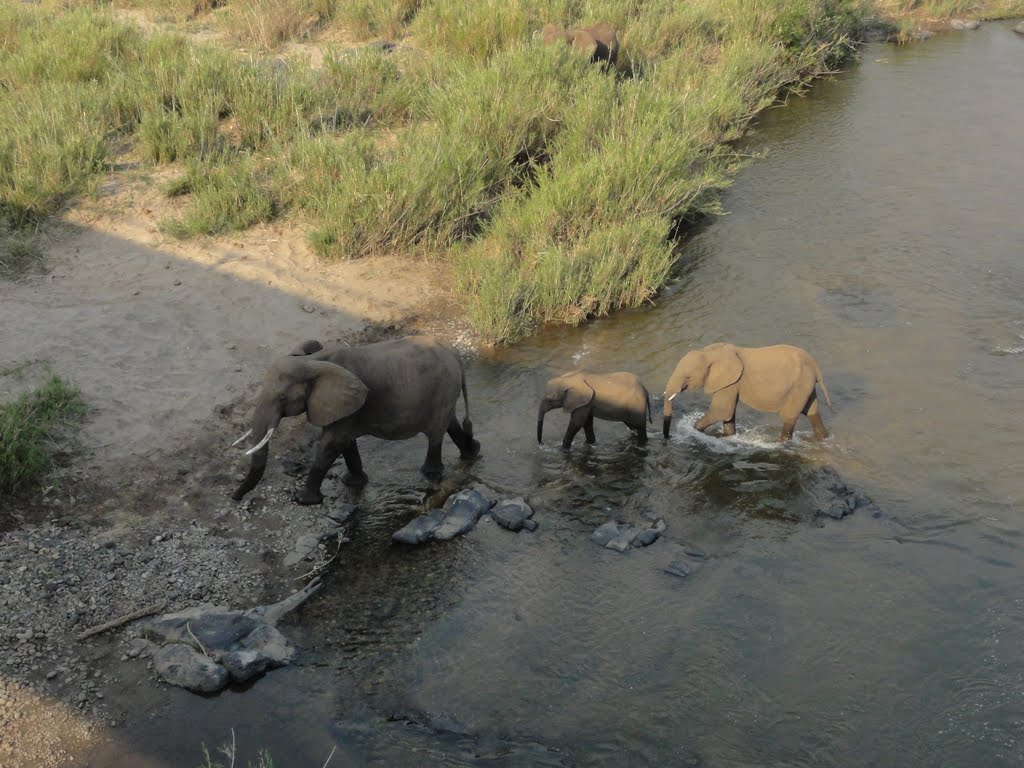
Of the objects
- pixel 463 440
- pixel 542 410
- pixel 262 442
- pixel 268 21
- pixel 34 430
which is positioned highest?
pixel 268 21

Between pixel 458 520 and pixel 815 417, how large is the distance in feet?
10.8

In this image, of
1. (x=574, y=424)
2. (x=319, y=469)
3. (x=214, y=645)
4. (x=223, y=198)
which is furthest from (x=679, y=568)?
(x=223, y=198)

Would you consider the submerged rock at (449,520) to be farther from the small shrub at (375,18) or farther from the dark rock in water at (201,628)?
the small shrub at (375,18)

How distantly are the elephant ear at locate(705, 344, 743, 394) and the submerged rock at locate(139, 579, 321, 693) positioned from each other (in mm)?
4118

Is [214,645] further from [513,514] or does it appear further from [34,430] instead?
[34,430]

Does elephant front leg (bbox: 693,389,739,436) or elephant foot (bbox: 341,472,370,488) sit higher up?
elephant front leg (bbox: 693,389,739,436)

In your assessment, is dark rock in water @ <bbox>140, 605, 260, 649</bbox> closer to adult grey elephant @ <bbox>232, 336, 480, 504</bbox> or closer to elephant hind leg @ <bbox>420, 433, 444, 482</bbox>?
adult grey elephant @ <bbox>232, 336, 480, 504</bbox>

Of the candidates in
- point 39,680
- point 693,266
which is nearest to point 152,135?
point 693,266

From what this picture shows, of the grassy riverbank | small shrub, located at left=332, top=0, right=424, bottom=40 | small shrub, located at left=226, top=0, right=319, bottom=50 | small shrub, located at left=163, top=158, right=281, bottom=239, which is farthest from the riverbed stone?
small shrub, located at left=332, top=0, right=424, bottom=40

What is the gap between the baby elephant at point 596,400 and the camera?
341 inches

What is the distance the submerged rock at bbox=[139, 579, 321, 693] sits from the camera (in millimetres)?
6195

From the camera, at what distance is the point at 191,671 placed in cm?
618

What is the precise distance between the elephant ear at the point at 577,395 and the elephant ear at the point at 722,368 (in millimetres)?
1023

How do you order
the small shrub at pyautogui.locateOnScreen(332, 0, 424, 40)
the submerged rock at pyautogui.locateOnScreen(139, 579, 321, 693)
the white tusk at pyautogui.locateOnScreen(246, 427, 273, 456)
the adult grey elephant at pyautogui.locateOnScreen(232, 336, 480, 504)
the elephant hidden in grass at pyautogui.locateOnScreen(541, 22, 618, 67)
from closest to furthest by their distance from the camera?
the submerged rock at pyautogui.locateOnScreen(139, 579, 321, 693)
the white tusk at pyautogui.locateOnScreen(246, 427, 273, 456)
the adult grey elephant at pyautogui.locateOnScreen(232, 336, 480, 504)
the elephant hidden in grass at pyautogui.locateOnScreen(541, 22, 618, 67)
the small shrub at pyautogui.locateOnScreen(332, 0, 424, 40)
